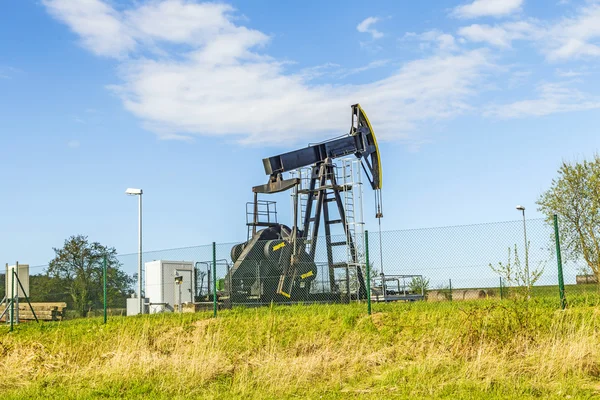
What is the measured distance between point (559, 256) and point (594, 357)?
149 inches

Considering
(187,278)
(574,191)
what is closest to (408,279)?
(187,278)

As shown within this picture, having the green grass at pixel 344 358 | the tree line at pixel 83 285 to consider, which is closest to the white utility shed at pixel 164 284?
the tree line at pixel 83 285

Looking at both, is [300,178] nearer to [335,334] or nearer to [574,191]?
[335,334]

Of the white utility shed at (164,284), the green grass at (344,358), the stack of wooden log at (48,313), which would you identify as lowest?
the green grass at (344,358)

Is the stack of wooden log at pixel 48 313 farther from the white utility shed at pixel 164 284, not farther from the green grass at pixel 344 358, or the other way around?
the green grass at pixel 344 358

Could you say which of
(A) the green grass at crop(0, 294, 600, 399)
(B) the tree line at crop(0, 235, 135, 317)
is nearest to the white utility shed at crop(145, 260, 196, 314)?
(B) the tree line at crop(0, 235, 135, 317)

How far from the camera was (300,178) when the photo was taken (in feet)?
80.2

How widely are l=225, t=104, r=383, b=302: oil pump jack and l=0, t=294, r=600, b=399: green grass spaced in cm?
613

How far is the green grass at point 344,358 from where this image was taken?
32.1 feet

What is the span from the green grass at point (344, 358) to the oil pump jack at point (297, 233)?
613 cm

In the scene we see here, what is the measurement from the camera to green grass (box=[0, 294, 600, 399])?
9.80 metres

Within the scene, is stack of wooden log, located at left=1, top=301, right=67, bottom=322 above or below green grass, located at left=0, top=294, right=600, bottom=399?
above

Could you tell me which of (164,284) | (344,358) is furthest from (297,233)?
(344,358)

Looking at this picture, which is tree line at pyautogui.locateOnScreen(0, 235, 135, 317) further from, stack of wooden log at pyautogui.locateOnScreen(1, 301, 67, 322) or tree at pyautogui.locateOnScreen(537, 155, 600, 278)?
tree at pyautogui.locateOnScreen(537, 155, 600, 278)
